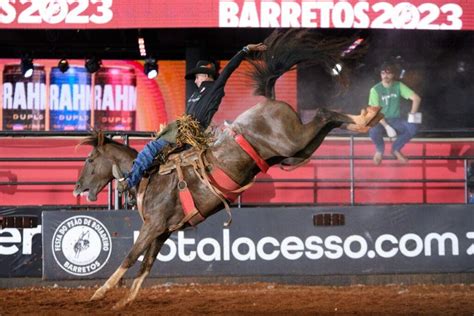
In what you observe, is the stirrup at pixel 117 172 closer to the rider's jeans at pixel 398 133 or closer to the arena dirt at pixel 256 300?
the arena dirt at pixel 256 300

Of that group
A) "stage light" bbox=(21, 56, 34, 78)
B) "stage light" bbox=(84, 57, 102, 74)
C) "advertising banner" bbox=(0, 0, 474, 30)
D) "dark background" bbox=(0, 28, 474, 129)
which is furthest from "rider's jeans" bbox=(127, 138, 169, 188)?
"stage light" bbox=(21, 56, 34, 78)

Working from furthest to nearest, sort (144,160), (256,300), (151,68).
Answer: (151,68), (256,300), (144,160)

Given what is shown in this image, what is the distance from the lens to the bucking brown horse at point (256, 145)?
8.13 m

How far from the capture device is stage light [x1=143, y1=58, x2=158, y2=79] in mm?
14789

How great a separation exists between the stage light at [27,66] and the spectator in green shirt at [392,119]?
6.53m

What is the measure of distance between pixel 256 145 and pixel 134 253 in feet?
5.40

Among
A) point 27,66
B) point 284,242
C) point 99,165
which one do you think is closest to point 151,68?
point 27,66

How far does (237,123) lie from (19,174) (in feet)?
17.2

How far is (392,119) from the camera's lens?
11.8 metres

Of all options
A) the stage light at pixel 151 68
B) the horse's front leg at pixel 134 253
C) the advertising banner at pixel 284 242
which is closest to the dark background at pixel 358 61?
the stage light at pixel 151 68

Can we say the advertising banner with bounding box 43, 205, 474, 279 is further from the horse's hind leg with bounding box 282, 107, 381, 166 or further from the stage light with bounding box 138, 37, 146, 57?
the stage light with bounding box 138, 37, 146, 57

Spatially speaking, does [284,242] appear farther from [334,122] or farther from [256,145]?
[334,122]

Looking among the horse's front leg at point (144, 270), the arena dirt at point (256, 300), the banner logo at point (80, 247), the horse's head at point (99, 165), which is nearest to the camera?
the horse's front leg at point (144, 270)

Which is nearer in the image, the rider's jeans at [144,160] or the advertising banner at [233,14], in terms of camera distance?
the rider's jeans at [144,160]
